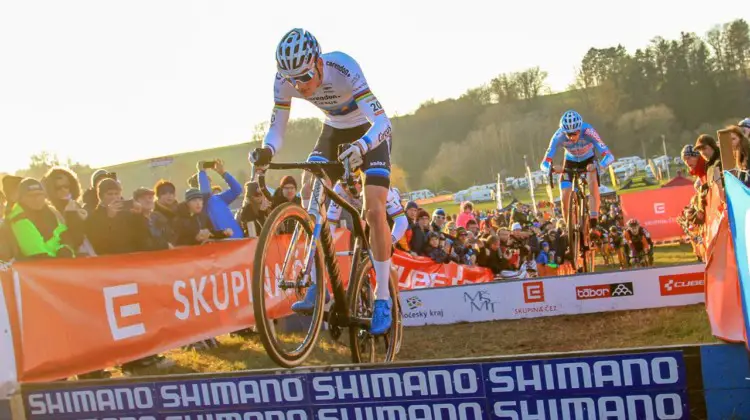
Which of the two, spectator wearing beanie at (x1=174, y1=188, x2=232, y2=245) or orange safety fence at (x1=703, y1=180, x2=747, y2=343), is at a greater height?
spectator wearing beanie at (x1=174, y1=188, x2=232, y2=245)

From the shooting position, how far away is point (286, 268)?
4578 millimetres

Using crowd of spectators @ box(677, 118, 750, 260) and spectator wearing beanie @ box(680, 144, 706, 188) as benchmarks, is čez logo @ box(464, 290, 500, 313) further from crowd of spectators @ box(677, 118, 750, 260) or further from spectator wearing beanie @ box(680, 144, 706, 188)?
spectator wearing beanie @ box(680, 144, 706, 188)

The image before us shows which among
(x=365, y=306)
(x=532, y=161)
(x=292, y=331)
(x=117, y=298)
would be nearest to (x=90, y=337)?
(x=117, y=298)

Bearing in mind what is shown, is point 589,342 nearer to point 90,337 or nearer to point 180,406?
point 180,406

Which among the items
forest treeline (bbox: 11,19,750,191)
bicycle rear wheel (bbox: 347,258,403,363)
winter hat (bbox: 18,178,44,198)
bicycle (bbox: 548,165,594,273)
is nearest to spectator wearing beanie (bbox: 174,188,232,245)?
winter hat (bbox: 18,178,44,198)

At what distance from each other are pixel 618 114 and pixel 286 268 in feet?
292

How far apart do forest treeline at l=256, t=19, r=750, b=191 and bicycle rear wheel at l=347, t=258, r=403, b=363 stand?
242 feet

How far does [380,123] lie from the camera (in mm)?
4973

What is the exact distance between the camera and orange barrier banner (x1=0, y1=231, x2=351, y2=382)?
17.7 ft

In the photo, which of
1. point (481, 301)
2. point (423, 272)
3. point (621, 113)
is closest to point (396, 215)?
point (481, 301)

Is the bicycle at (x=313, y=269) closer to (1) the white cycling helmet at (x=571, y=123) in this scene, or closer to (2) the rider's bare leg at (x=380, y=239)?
(2) the rider's bare leg at (x=380, y=239)

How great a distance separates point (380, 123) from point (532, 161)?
84180 millimetres

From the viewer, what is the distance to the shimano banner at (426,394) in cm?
368

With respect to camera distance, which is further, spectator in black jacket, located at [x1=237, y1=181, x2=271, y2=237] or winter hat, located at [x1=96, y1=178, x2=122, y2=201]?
spectator in black jacket, located at [x1=237, y1=181, x2=271, y2=237]
